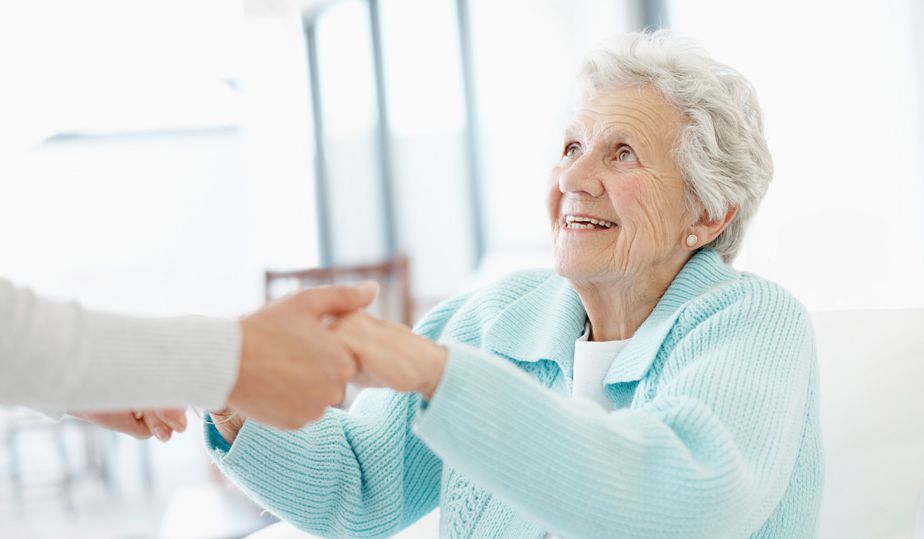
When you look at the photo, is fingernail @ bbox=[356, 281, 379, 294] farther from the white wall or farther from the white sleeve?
→ the white wall

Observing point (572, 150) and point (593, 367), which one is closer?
point (593, 367)

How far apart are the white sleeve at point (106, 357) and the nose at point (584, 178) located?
25.8 inches

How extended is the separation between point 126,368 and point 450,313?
0.78 m

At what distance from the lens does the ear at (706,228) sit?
1.48m

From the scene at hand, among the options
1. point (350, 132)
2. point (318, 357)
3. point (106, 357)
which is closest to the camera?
point (106, 357)

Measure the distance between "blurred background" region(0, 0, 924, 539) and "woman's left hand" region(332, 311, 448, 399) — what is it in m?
1.76

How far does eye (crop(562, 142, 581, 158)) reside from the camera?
5.13 ft

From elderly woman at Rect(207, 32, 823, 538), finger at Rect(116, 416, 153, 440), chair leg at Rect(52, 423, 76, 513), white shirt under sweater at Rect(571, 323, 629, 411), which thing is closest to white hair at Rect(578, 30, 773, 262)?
elderly woman at Rect(207, 32, 823, 538)

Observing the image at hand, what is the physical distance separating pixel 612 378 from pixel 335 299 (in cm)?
48

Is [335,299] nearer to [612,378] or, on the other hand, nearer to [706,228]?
[612,378]

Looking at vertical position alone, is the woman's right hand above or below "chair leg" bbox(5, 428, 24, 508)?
above

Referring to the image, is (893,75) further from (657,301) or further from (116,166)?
(116,166)

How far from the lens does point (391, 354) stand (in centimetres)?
101

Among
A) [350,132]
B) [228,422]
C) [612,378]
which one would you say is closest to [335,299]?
→ [228,422]
